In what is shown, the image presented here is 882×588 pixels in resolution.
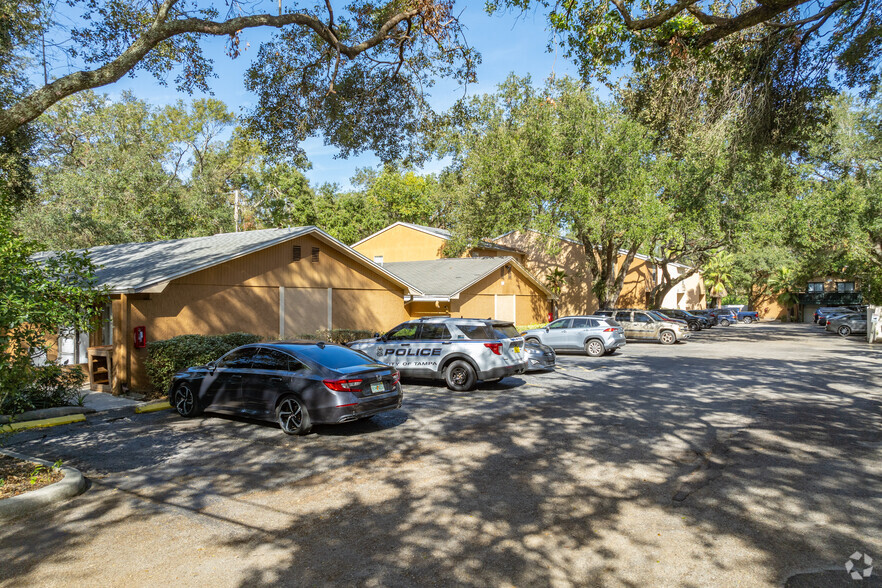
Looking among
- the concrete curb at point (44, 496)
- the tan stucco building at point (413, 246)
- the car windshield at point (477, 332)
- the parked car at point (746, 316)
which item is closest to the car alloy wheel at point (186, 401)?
the concrete curb at point (44, 496)

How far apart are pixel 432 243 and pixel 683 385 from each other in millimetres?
25183

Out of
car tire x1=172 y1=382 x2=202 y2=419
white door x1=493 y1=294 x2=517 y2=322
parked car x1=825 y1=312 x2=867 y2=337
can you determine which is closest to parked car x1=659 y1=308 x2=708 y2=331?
parked car x1=825 y1=312 x2=867 y2=337

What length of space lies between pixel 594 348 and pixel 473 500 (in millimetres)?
16584

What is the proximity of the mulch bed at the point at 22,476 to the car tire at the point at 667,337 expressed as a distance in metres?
26.7

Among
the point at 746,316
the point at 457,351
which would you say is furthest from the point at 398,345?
the point at 746,316

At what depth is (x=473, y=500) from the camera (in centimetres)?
558

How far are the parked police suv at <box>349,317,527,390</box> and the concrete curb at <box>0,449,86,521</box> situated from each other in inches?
306

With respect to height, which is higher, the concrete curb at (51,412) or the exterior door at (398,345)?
the exterior door at (398,345)

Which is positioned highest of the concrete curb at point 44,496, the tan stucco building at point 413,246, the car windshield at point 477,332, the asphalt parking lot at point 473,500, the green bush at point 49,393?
the tan stucco building at point 413,246

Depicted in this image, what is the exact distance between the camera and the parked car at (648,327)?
89.9 ft

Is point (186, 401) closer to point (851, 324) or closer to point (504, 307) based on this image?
point (504, 307)

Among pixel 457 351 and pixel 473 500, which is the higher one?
pixel 457 351

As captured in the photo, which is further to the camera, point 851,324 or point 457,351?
point 851,324

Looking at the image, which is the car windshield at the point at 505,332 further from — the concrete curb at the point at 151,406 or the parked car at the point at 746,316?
the parked car at the point at 746,316
